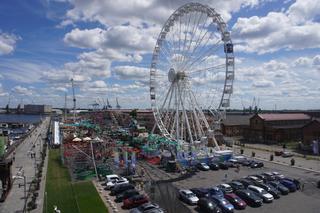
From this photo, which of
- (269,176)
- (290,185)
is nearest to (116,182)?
(269,176)

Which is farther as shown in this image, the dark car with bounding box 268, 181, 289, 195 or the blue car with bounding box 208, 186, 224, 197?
the dark car with bounding box 268, 181, 289, 195

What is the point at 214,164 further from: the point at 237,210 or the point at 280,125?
the point at 280,125

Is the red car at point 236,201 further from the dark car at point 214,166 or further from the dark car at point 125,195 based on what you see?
the dark car at point 214,166

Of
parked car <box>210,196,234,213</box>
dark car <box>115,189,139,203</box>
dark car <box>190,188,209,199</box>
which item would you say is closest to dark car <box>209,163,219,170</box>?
dark car <box>190,188,209,199</box>

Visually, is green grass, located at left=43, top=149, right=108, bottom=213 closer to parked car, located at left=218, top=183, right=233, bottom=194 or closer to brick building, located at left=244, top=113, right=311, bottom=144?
parked car, located at left=218, top=183, right=233, bottom=194

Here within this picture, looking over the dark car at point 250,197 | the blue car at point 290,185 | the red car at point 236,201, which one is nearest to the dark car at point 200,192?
the red car at point 236,201

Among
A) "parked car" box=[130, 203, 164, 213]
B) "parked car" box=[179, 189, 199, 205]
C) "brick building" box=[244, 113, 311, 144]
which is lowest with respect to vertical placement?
"parked car" box=[179, 189, 199, 205]

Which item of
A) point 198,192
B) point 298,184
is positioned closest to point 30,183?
point 198,192
